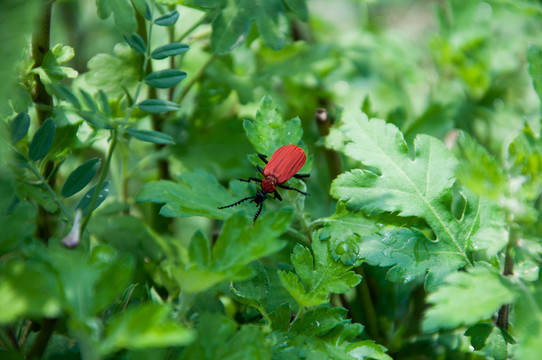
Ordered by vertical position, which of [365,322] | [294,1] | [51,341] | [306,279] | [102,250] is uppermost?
[294,1]

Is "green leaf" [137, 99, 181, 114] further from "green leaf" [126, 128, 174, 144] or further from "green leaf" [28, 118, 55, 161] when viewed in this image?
"green leaf" [28, 118, 55, 161]

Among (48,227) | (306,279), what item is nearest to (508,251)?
(306,279)

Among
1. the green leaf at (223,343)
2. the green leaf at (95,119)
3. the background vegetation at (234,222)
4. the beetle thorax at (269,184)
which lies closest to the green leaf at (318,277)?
the background vegetation at (234,222)

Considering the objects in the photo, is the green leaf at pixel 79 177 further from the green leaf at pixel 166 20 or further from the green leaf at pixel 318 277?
the green leaf at pixel 318 277

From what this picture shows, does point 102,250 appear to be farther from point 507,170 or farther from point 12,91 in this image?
point 507,170

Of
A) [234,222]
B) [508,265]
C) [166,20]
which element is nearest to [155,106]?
[166,20]
